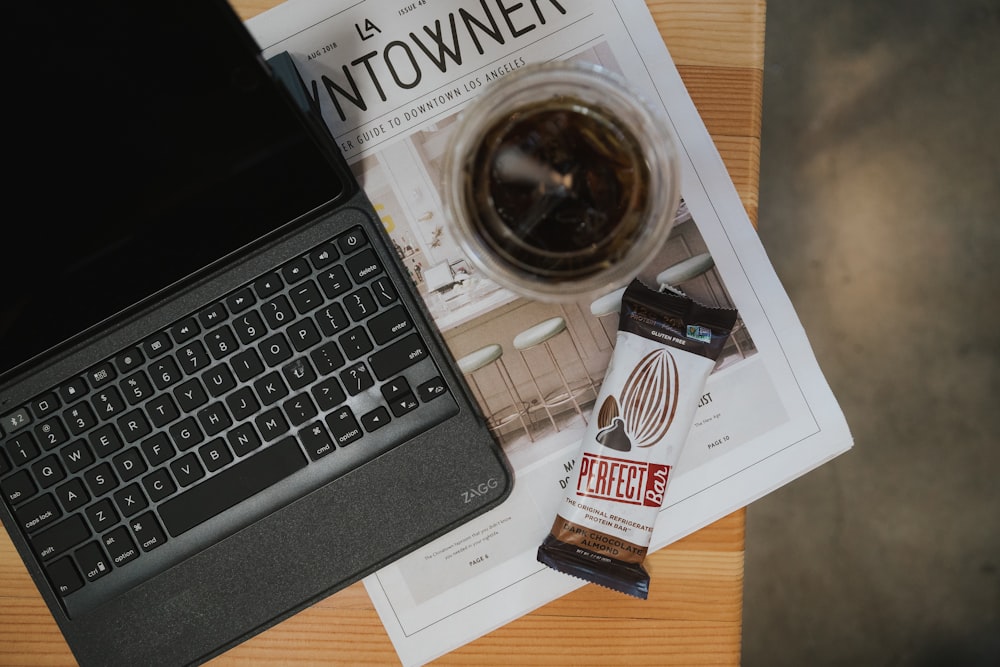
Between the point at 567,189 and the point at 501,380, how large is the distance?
0.47ft

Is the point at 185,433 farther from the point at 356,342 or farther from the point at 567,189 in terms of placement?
the point at 567,189

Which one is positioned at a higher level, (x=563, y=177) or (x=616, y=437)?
(x=563, y=177)

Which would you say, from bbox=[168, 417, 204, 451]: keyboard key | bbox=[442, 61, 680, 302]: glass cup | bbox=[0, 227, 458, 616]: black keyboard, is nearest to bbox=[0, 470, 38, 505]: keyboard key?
bbox=[0, 227, 458, 616]: black keyboard

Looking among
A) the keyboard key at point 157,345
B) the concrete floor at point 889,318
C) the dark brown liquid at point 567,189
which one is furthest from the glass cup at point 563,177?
the concrete floor at point 889,318

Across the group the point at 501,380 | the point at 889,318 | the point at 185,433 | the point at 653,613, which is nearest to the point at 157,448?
the point at 185,433

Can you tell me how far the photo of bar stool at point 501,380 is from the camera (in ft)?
1.50

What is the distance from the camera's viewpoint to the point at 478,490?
447 mm

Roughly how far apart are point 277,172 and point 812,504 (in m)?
0.78

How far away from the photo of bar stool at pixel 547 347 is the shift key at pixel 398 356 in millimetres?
74

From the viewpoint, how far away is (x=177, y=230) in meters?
0.38

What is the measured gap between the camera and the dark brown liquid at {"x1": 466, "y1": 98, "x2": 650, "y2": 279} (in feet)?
1.29

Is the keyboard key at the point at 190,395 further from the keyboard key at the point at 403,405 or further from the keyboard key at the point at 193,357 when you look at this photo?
the keyboard key at the point at 403,405

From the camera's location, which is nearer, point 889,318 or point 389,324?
point 389,324

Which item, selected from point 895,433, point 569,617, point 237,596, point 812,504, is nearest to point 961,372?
point 895,433
